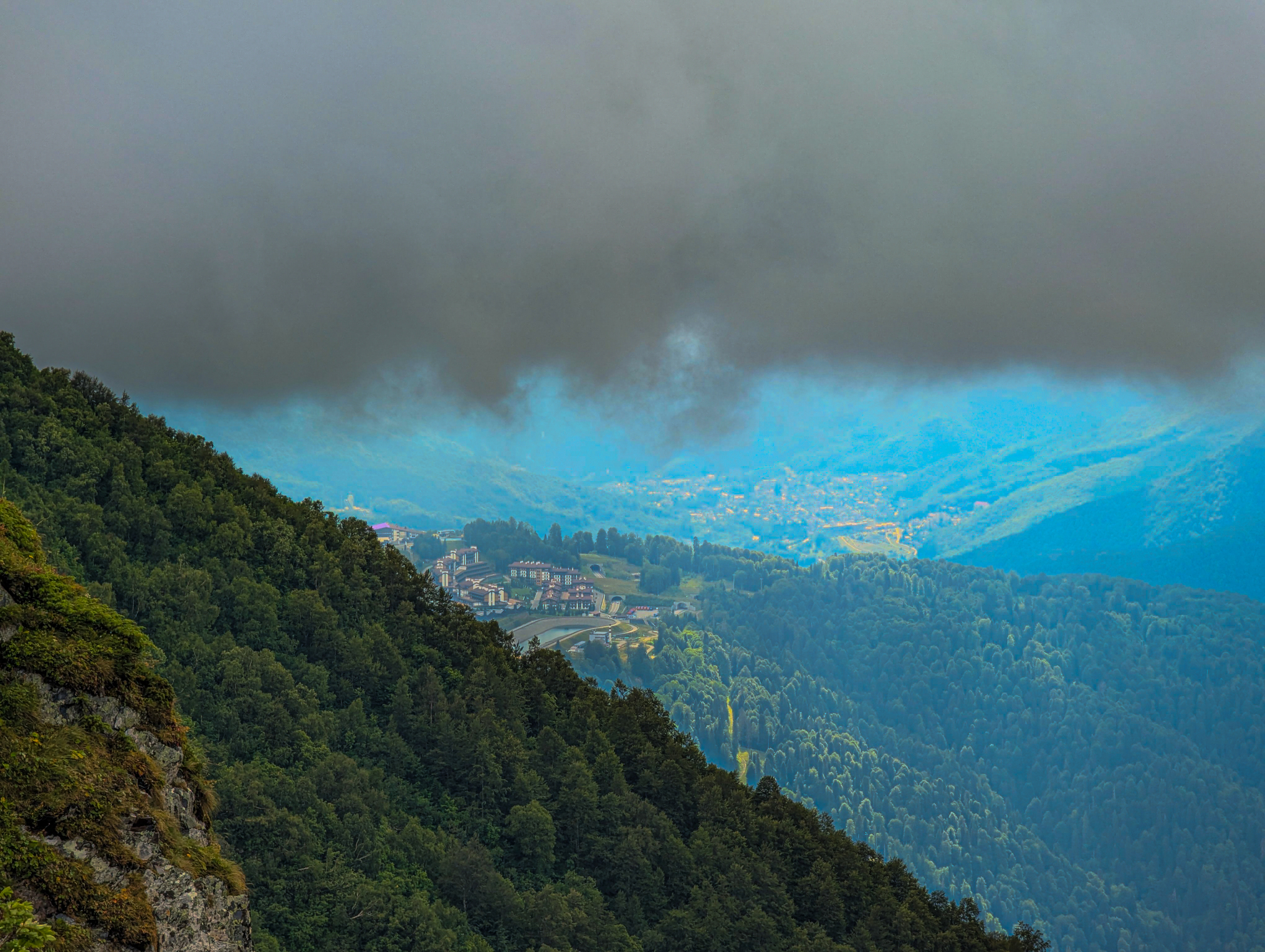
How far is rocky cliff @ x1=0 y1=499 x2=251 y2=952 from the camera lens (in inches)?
578

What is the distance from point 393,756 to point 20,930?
4570 centimetres

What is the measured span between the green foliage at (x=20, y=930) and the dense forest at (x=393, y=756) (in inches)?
1025

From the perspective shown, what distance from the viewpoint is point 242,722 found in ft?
157

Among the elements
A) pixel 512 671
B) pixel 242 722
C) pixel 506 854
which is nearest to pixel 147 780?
pixel 242 722

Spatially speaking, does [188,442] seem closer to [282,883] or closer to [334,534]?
[334,534]

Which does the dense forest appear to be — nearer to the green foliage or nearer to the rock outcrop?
the rock outcrop

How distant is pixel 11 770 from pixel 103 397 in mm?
59946

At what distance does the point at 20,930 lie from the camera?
1193 centimetres

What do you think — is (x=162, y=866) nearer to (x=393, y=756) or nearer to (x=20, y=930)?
(x=20, y=930)

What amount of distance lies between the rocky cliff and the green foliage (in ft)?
4.88

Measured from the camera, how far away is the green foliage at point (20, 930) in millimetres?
12031

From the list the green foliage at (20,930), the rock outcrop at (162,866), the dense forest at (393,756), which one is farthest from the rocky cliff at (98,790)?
the dense forest at (393,756)

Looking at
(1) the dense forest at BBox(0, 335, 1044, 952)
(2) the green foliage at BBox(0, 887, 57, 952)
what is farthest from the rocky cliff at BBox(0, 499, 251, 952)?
(1) the dense forest at BBox(0, 335, 1044, 952)

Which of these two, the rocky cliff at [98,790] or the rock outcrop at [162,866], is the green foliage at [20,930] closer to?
the rocky cliff at [98,790]
